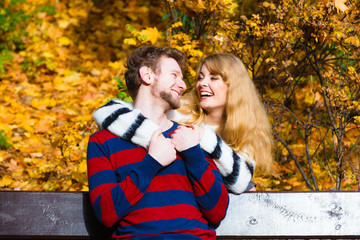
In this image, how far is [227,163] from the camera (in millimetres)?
2320

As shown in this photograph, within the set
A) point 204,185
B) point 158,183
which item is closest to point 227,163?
point 204,185

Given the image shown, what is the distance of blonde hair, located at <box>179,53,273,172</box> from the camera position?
2.78 meters

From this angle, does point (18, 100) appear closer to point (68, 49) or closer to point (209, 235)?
point (68, 49)

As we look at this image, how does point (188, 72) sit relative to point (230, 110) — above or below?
below

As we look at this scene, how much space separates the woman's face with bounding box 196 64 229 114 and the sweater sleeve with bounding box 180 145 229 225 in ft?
2.50

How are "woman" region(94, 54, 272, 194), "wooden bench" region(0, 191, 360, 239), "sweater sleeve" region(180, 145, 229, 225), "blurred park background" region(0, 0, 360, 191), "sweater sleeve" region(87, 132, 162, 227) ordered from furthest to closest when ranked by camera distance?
"blurred park background" region(0, 0, 360, 191)
"woman" region(94, 54, 272, 194)
"wooden bench" region(0, 191, 360, 239)
"sweater sleeve" region(180, 145, 229, 225)
"sweater sleeve" region(87, 132, 162, 227)

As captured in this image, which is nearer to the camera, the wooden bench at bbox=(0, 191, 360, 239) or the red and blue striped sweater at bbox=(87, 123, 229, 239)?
the red and blue striped sweater at bbox=(87, 123, 229, 239)

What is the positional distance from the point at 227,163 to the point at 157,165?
1.54ft

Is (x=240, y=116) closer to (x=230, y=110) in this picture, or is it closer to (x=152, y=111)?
(x=230, y=110)

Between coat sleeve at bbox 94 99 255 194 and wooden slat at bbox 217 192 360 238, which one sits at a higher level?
coat sleeve at bbox 94 99 255 194

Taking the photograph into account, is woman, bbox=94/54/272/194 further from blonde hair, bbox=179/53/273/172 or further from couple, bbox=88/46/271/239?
couple, bbox=88/46/271/239

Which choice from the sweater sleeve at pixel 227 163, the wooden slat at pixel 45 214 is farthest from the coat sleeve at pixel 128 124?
the wooden slat at pixel 45 214

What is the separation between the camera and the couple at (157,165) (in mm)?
2010

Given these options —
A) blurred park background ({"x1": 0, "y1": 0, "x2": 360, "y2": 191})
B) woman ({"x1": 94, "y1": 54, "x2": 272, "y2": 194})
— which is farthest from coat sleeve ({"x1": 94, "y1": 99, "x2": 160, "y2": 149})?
blurred park background ({"x1": 0, "y1": 0, "x2": 360, "y2": 191})
